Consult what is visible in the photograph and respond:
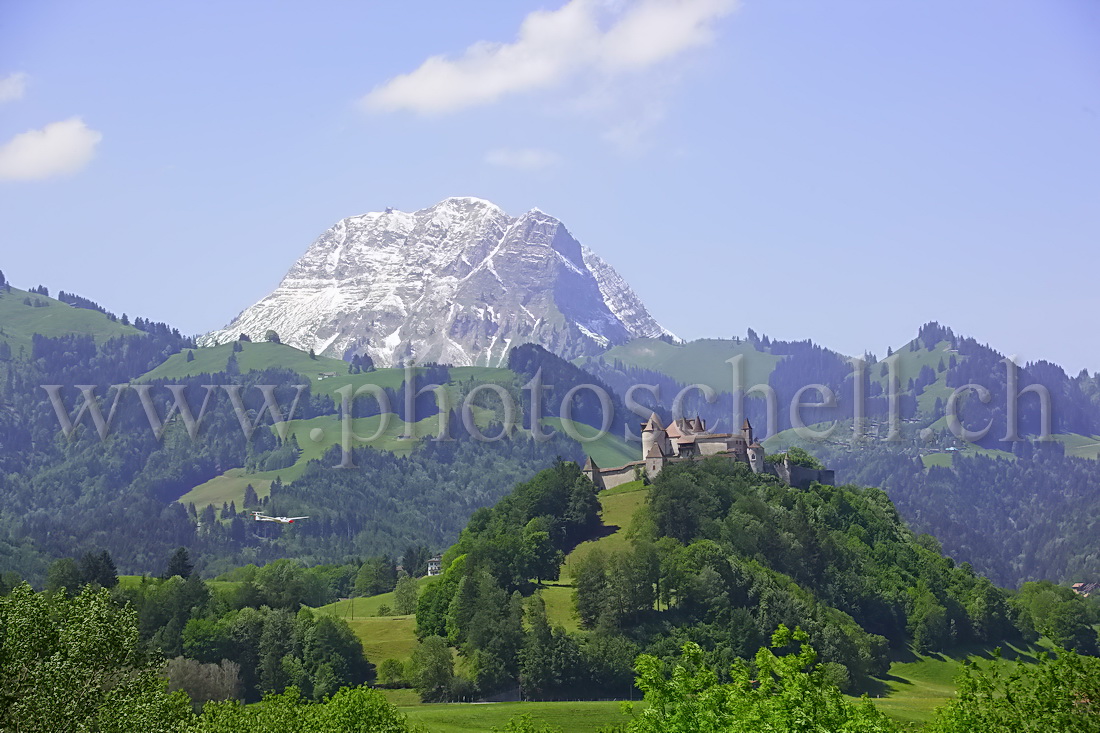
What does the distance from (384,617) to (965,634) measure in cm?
7972

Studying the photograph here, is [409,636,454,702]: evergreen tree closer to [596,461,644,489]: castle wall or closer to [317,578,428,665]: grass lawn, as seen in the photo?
[317,578,428,665]: grass lawn

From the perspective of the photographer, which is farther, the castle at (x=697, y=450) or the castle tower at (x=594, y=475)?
the castle tower at (x=594, y=475)

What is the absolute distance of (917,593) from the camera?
17375 cm

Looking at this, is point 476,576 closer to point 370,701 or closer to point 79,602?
point 370,701

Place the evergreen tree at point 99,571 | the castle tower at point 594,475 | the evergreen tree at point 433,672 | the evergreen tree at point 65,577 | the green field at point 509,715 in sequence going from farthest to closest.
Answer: the castle tower at point 594,475, the evergreen tree at point 99,571, the evergreen tree at point 65,577, the evergreen tree at point 433,672, the green field at point 509,715

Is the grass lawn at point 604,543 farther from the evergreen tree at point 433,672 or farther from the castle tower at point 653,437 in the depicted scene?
the evergreen tree at point 433,672

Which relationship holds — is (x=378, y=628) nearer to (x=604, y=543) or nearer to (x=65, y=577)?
(x=604, y=543)

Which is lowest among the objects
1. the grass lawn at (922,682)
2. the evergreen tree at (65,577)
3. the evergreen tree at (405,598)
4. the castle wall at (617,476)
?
the grass lawn at (922,682)

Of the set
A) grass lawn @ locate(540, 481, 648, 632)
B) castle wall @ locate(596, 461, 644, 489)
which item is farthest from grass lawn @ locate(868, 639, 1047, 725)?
castle wall @ locate(596, 461, 644, 489)

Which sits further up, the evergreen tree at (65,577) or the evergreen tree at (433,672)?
the evergreen tree at (65,577)

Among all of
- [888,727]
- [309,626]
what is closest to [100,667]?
[888,727]

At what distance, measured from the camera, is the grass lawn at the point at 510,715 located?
108 metres

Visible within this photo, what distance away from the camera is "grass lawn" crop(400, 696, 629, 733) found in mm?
108188

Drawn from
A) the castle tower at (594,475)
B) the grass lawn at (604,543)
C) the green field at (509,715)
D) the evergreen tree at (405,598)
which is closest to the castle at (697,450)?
the castle tower at (594,475)
